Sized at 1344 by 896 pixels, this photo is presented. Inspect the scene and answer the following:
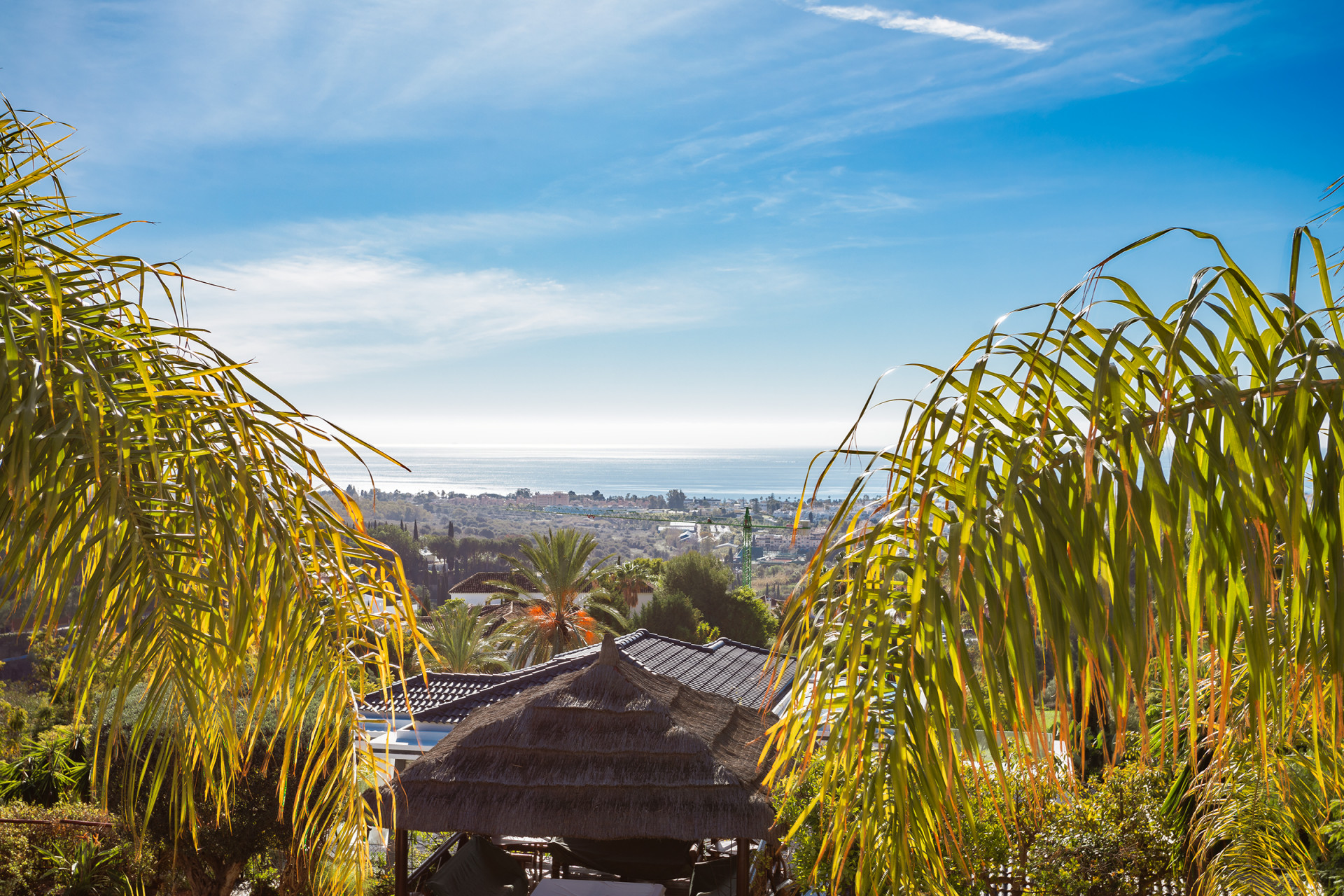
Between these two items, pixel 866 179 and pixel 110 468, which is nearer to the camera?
pixel 110 468

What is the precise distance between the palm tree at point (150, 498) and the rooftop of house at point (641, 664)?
958 cm

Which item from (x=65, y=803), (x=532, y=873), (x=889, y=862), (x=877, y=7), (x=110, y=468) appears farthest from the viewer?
(x=532, y=873)

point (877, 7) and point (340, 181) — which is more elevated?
point (340, 181)

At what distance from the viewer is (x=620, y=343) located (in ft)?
289

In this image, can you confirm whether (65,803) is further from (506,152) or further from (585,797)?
(506,152)

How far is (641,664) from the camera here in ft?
40.2

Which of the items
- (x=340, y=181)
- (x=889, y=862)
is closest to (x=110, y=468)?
(x=889, y=862)

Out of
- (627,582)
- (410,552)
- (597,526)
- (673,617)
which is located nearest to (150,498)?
(673,617)

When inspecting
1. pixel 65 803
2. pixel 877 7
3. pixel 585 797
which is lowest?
pixel 65 803

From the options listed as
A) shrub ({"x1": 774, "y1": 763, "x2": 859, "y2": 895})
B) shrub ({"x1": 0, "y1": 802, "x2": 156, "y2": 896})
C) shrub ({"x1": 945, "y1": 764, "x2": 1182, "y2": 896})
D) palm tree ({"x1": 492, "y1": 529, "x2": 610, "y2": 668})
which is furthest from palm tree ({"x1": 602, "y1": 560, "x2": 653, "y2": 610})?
shrub ({"x1": 945, "y1": 764, "x2": 1182, "y2": 896})

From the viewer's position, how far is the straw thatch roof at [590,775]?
815 cm

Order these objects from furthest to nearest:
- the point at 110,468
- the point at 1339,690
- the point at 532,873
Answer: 1. the point at 532,873
2. the point at 110,468
3. the point at 1339,690

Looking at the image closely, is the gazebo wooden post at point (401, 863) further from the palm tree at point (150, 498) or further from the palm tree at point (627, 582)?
the palm tree at point (627, 582)

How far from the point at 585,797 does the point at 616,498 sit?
166143 millimetres
